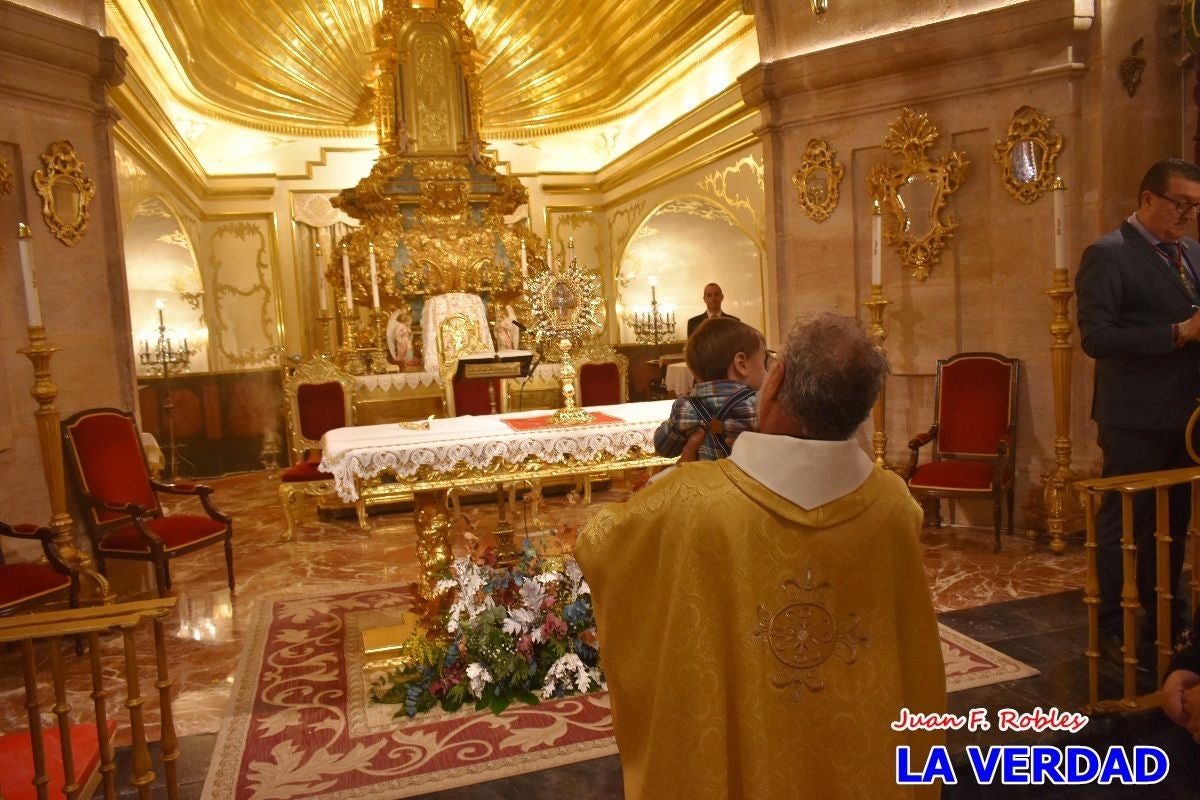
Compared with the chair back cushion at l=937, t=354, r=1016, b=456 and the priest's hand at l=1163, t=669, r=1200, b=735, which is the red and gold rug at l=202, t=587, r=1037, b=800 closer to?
the priest's hand at l=1163, t=669, r=1200, b=735

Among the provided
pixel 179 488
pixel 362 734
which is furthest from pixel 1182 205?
pixel 179 488

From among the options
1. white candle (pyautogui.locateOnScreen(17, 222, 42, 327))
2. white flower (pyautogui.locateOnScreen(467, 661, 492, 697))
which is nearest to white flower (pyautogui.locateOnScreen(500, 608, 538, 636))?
white flower (pyautogui.locateOnScreen(467, 661, 492, 697))

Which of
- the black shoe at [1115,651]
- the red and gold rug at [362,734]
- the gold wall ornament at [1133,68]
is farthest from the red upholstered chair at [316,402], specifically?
the gold wall ornament at [1133,68]

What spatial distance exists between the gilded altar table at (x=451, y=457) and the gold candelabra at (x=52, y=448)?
1399mm

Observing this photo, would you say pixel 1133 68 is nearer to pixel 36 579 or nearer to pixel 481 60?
pixel 36 579

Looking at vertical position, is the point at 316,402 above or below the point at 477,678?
above

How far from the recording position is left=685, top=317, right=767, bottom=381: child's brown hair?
2551 millimetres

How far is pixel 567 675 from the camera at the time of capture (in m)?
3.56

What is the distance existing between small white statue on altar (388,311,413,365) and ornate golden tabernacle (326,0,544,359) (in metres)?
0.25

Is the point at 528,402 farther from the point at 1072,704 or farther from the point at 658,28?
the point at 1072,704

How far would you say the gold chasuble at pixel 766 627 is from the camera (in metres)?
1.69

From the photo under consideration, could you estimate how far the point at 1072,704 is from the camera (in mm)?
3156

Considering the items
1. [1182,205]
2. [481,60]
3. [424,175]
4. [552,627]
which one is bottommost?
[552,627]

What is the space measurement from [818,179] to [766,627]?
18.0 feet
